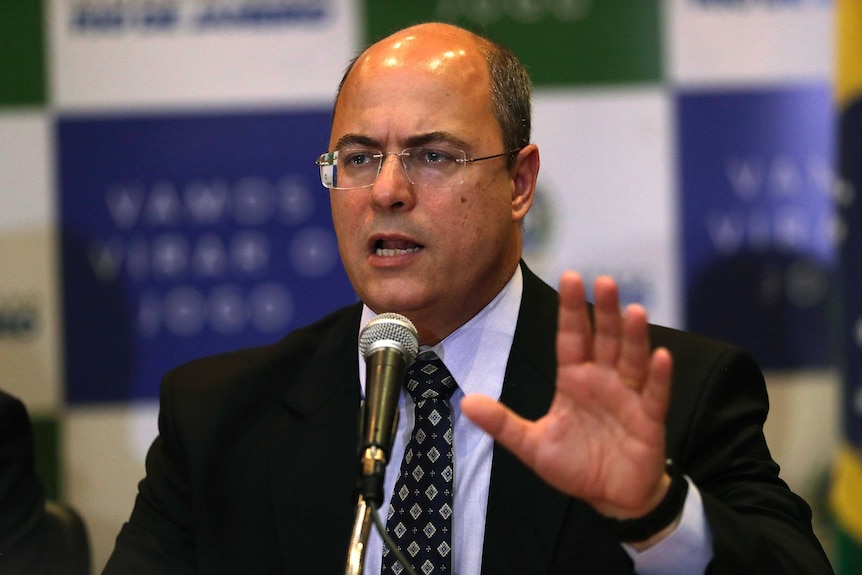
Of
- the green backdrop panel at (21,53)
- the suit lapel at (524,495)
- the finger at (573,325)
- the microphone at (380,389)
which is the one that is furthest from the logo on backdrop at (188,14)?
the finger at (573,325)

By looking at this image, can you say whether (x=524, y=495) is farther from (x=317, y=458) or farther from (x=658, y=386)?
(x=658, y=386)

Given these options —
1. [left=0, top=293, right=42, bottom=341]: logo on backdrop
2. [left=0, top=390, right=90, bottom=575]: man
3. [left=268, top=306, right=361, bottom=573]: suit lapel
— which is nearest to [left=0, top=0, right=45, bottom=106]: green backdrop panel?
[left=0, top=293, right=42, bottom=341]: logo on backdrop

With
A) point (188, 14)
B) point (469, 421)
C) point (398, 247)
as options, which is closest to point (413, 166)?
point (398, 247)

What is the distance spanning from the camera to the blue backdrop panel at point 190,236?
11.0 ft

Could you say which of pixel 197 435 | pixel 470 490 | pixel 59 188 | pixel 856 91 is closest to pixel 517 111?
pixel 470 490

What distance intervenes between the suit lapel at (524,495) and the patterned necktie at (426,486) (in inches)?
3.6

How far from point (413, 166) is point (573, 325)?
0.72 m

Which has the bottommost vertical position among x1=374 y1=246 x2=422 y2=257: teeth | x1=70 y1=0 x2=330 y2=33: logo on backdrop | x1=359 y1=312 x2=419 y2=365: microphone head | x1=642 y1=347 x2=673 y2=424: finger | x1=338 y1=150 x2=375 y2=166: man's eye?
x1=642 y1=347 x2=673 y2=424: finger

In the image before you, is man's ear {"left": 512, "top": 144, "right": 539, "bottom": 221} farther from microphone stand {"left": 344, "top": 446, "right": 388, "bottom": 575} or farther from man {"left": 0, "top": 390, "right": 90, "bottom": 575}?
man {"left": 0, "top": 390, "right": 90, "bottom": 575}

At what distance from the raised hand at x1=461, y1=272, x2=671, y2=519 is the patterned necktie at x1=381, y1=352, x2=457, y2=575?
45 cm

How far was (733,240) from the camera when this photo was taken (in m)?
3.36

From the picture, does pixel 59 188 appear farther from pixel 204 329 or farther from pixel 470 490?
pixel 470 490

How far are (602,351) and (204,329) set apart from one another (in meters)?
2.08

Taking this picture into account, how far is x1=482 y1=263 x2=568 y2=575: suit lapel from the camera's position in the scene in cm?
198
